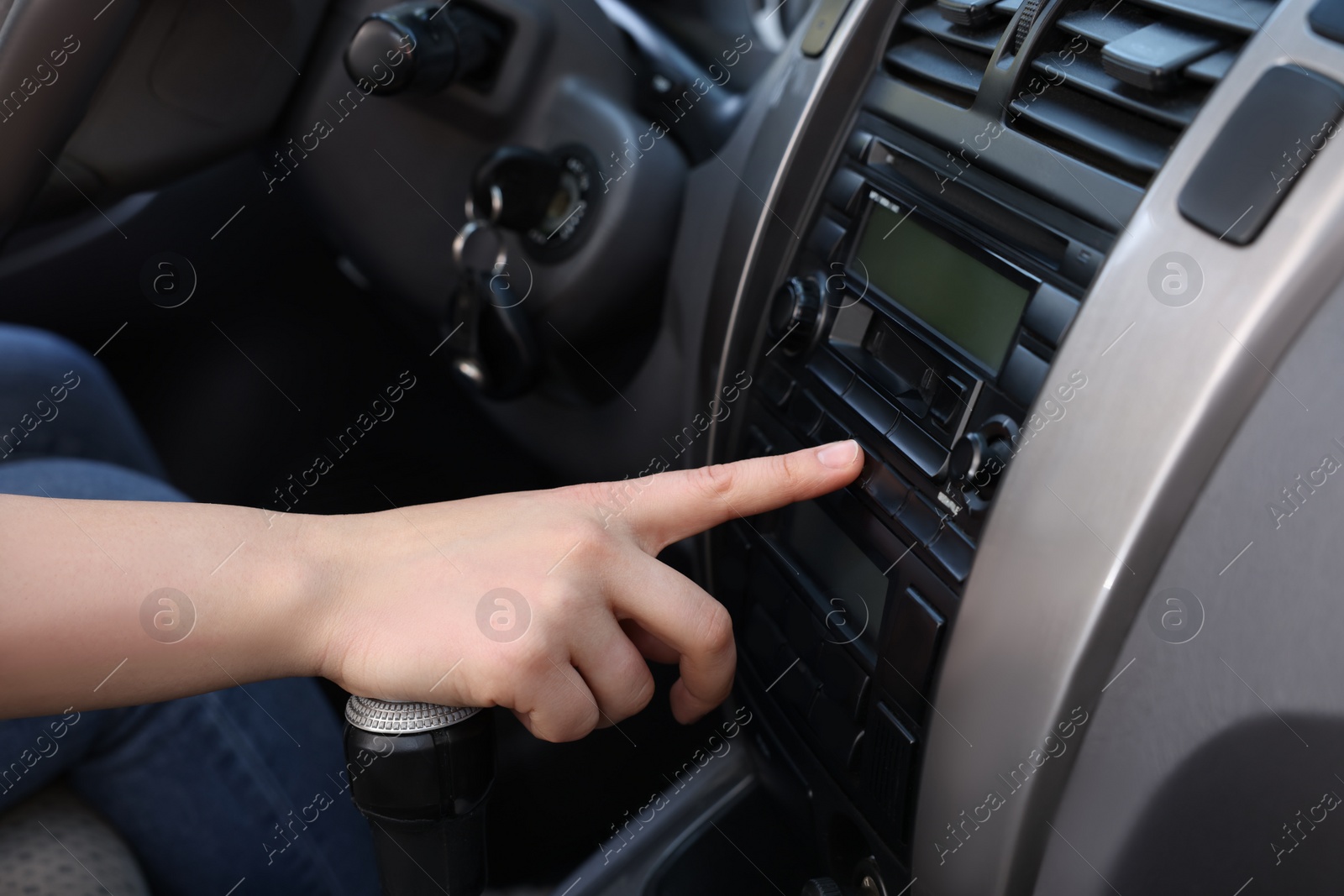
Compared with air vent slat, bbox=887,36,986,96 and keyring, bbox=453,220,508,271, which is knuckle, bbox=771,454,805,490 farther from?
keyring, bbox=453,220,508,271

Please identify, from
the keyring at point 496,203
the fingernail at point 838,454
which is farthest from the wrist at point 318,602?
the keyring at point 496,203

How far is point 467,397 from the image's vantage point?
1.42 meters

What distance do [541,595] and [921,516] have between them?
0.23 meters

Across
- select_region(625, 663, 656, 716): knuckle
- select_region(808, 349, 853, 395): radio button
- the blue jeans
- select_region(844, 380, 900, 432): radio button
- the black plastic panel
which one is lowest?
the blue jeans

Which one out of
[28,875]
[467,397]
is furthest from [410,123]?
[28,875]

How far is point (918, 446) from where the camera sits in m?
0.63

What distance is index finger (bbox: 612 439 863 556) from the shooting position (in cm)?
63

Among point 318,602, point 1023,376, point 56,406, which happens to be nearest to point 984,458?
point 1023,376

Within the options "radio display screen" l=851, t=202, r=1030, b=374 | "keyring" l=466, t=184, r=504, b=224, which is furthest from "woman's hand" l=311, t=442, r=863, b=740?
"keyring" l=466, t=184, r=504, b=224

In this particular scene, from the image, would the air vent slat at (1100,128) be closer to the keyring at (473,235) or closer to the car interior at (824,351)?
the car interior at (824,351)

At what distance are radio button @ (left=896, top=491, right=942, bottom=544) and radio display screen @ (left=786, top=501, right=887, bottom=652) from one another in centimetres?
5

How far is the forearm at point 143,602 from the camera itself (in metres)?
0.55

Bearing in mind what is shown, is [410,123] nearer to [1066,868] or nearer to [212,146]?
[212,146]

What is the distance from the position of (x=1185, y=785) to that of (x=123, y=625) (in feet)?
1.80
